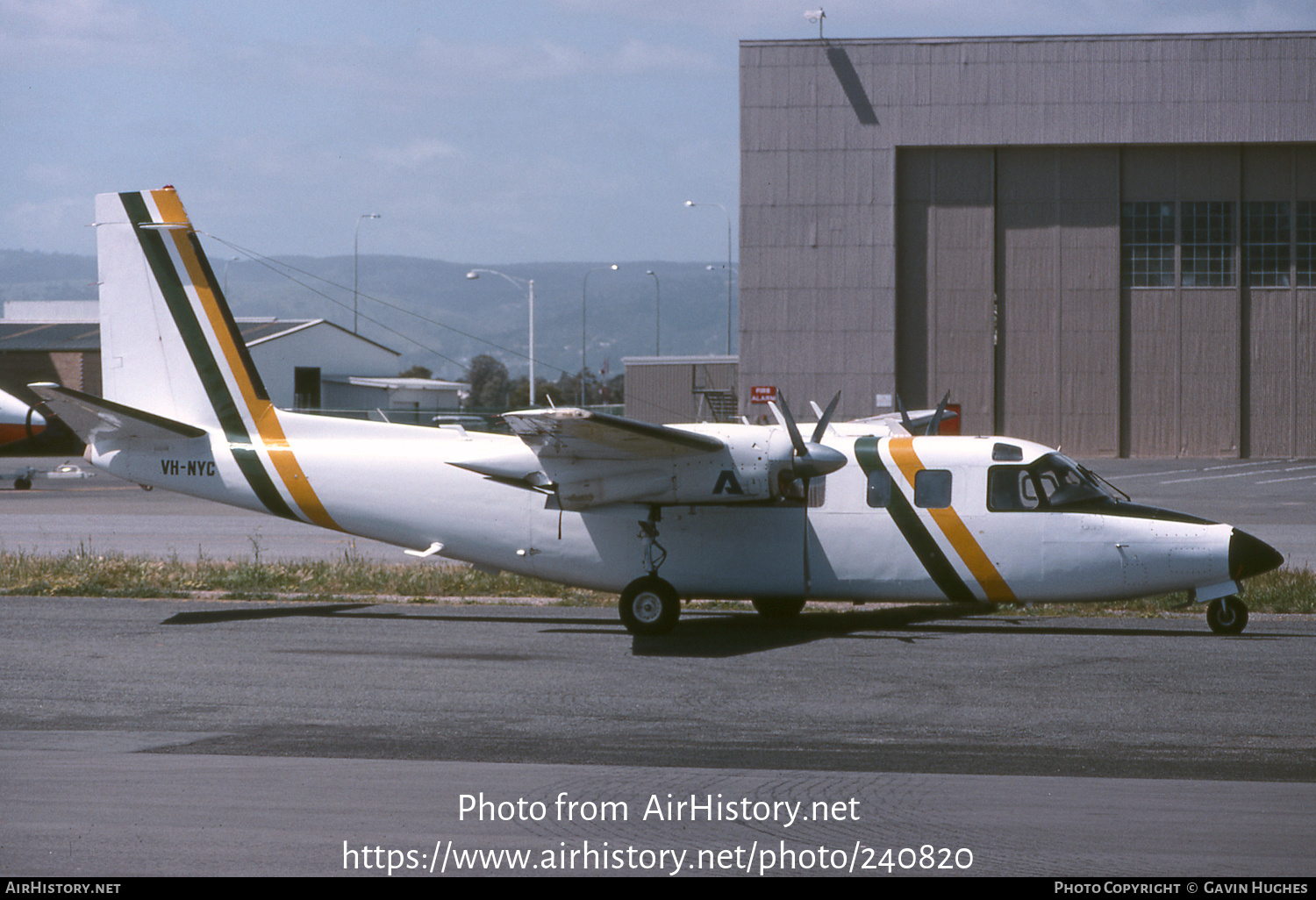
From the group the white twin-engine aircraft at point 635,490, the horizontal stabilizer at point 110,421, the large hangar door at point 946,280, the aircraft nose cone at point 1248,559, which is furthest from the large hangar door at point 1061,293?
the horizontal stabilizer at point 110,421

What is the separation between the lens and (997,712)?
1012cm

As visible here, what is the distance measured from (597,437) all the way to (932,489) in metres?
3.88

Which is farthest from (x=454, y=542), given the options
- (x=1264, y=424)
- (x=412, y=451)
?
(x=1264, y=424)

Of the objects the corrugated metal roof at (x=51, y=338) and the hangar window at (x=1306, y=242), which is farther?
the corrugated metal roof at (x=51, y=338)

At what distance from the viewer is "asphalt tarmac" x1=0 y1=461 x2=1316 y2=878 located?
630cm

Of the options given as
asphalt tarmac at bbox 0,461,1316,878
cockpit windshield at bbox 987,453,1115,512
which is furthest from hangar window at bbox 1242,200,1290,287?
cockpit windshield at bbox 987,453,1115,512

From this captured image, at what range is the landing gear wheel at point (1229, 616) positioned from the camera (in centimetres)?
1403

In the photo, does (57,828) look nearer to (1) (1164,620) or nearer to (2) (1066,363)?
(1) (1164,620)

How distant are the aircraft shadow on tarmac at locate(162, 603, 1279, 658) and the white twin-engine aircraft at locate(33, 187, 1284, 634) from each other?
424 millimetres

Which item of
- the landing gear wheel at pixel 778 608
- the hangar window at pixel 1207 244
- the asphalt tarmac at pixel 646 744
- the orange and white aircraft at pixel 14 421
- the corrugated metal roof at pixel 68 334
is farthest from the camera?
the corrugated metal roof at pixel 68 334

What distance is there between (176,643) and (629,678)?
5172mm

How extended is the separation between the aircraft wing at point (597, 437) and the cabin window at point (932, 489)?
232 cm

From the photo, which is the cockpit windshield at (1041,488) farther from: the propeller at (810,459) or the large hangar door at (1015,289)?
the large hangar door at (1015,289)

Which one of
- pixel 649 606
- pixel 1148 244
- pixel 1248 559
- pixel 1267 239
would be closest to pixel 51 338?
pixel 1148 244
